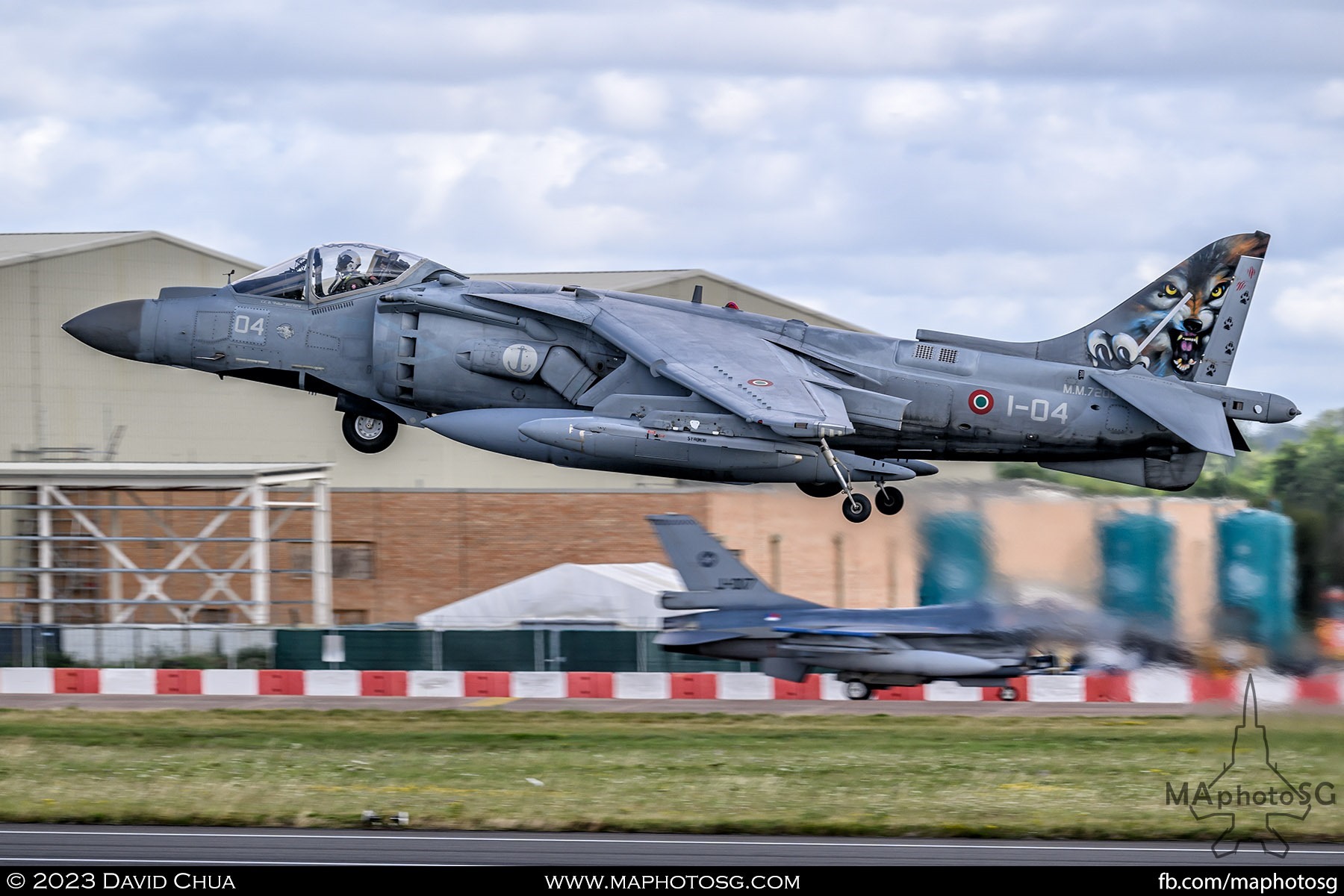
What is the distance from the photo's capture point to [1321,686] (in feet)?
59.1

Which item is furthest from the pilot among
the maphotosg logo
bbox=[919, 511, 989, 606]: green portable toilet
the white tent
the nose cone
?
the white tent

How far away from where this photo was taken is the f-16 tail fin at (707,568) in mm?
29812

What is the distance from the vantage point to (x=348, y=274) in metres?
21.5

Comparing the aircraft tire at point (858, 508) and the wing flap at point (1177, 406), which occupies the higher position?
the wing flap at point (1177, 406)

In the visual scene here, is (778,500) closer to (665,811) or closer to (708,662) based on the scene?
(665,811)

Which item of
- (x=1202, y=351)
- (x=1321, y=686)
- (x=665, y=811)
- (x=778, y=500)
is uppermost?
(x=1202, y=351)

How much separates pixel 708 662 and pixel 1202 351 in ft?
46.0

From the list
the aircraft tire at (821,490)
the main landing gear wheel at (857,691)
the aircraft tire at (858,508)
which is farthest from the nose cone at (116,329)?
the main landing gear wheel at (857,691)

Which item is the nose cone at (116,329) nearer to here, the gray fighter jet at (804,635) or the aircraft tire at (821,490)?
the aircraft tire at (821,490)

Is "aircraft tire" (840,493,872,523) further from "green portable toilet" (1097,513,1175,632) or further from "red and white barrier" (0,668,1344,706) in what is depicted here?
"red and white barrier" (0,668,1344,706)

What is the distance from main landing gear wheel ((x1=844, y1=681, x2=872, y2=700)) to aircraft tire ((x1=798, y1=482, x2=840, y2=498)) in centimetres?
905

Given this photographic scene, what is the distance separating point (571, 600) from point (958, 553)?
1892cm

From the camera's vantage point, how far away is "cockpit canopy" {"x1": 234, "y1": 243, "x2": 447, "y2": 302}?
21.5 meters

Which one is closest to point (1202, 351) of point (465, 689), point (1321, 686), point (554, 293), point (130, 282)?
point (1321, 686)
